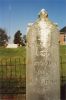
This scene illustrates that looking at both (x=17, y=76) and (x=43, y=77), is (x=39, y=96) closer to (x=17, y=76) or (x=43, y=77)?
(x=43, y=77)

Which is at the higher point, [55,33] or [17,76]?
[55,33]

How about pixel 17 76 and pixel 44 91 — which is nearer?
pixel 44 91

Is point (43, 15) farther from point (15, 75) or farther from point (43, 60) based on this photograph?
point (15, 75)

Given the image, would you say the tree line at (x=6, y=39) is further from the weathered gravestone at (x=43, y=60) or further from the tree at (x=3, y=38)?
the weathered gravestone at (x=43, y=60)

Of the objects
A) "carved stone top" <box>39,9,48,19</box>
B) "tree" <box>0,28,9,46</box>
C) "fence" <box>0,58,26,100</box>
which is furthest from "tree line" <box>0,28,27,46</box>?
"carved stone top" <box>39,9,48,19</box>

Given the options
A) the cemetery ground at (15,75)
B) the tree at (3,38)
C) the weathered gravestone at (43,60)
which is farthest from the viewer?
the tree at (3,38)

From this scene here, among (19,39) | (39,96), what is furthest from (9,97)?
(19,39)

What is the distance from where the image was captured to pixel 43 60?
579 centimetres

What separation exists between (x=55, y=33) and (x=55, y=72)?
72 centimetres

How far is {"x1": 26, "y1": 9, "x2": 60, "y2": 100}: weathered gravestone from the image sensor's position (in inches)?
226

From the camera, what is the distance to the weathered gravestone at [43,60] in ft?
18.9

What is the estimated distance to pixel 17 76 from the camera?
9945mm

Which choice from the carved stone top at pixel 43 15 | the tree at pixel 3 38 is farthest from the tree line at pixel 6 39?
the carved stone top at pixel 43 15

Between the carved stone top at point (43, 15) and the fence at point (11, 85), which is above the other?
the carved stone top at point (43, 15)
